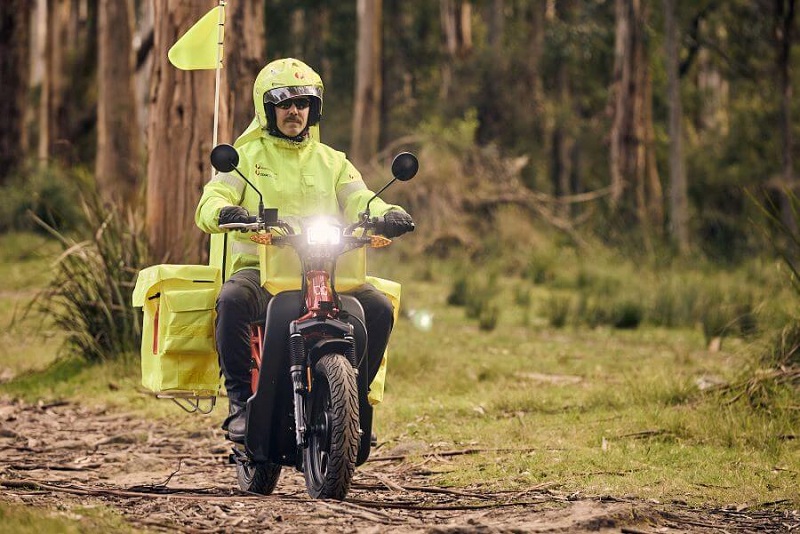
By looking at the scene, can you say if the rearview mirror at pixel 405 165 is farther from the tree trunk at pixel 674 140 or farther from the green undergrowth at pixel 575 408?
the tree trunk at pixel 674 140

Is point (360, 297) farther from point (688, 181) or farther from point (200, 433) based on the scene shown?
point (688, 181)

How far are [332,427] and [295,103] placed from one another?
1.48 m

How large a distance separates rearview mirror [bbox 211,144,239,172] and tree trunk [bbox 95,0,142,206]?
48.3 feet

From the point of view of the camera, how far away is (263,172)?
245 inches

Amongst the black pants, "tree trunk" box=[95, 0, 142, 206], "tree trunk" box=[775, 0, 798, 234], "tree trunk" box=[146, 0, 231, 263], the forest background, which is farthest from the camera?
"tree trunk" box=[775, 0, 798, 234]

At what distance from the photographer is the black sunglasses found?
20.5 ft

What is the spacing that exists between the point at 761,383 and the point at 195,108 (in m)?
4.07

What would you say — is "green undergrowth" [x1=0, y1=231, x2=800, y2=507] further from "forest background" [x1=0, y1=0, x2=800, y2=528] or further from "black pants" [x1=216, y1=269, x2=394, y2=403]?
"black pants" [x1=216, y1=269, x2=394, y2=403]

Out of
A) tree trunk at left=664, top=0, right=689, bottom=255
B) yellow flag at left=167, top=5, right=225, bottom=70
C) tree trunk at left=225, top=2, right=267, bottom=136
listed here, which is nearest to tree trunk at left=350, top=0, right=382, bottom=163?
tree trunk at left=664, top=0, right=689, bottom=255

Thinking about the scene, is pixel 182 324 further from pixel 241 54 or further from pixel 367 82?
pixel 367 82

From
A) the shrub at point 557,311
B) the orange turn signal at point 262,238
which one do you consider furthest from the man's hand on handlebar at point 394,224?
the shrub at point 557,311

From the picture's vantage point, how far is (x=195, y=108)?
388 inches

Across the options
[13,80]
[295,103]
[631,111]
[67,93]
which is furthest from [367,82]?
[295,103]

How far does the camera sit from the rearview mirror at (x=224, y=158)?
223 inches
